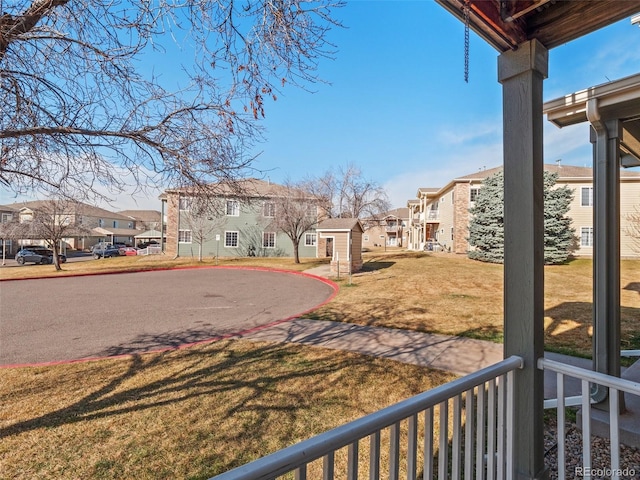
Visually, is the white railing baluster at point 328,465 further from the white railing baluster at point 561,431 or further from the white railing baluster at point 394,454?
the white railing baluster at point 561,431

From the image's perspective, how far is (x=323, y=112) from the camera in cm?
423

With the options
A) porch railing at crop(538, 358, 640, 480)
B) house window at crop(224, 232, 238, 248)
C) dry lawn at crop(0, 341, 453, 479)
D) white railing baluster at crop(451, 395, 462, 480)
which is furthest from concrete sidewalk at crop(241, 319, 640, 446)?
house window at crop(224, 232, 238, 248)

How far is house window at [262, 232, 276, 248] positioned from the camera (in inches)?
1118

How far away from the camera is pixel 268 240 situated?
93.8 ft

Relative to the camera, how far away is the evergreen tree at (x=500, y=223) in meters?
19.5

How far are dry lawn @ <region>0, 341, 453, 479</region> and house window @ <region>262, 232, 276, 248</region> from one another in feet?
75.9

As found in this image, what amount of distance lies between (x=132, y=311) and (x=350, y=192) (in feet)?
68.4

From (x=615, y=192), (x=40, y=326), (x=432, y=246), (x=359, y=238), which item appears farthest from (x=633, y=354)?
(x=432, y=246)

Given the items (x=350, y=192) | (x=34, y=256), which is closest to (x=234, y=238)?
(x=350, y=192)

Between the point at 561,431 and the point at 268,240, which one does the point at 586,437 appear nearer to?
the point at 561,431

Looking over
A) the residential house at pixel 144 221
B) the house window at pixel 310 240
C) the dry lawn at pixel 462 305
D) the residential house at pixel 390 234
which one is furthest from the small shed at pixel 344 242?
the residential house at pixel 144 221

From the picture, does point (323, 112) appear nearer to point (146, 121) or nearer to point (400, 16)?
point (400, 16)

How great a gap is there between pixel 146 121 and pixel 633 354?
7.37m

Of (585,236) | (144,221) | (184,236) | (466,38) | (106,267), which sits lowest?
(106,267)
